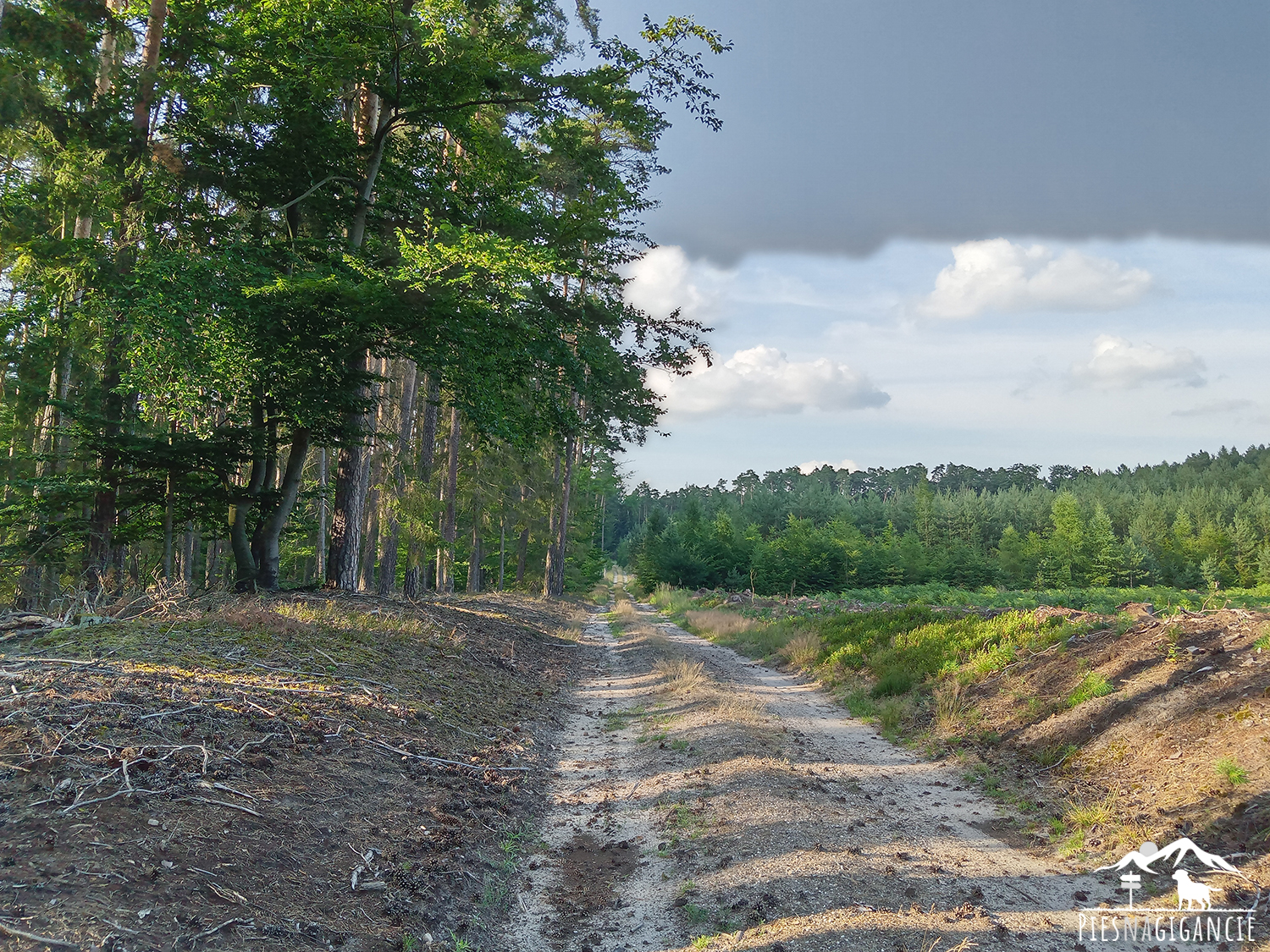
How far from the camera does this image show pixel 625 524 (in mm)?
167250

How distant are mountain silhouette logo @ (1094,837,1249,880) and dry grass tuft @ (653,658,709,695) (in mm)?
7229

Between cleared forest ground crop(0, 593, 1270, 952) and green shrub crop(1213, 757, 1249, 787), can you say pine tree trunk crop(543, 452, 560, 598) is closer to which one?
cleared forest ground crop(0, 593, 1270, 952)

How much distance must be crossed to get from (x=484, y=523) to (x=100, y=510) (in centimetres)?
2275

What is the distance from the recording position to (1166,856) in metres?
5.45

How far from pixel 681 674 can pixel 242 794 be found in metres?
9.91

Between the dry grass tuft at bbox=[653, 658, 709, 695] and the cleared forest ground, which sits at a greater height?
the cleared forest ground

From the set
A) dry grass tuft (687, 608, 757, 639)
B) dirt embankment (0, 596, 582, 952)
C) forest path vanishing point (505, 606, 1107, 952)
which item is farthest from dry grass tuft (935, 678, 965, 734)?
dry grass tuft (687, 608, 757, 639)

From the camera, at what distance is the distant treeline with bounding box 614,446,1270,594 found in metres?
52.3

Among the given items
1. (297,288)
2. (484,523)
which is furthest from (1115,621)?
(484,523)

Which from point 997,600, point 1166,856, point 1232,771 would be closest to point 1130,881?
point 1166,856

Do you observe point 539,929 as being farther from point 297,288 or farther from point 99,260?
point 99,260

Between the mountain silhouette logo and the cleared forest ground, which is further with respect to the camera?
the mountain silhouette logo

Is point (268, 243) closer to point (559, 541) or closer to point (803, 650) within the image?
point (803, 650)

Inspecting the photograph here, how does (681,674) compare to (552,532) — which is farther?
(552,532)
